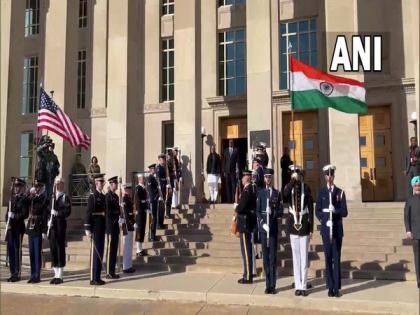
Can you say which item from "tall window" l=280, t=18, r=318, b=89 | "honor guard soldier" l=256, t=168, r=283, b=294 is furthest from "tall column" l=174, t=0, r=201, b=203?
"honor guard soldier" l=256, t=168, r=283, b=294

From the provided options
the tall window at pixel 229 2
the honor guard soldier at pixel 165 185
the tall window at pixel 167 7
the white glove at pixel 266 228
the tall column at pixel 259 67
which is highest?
the tall window at pixel 167 7

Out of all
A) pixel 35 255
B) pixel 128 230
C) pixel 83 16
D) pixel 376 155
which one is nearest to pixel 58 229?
pixel 35 255

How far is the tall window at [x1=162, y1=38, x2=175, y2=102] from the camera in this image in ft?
64.9

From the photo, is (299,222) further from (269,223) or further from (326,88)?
(326,88)

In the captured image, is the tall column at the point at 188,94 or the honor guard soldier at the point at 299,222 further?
the tall column at the point at 188,94

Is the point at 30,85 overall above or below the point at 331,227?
above

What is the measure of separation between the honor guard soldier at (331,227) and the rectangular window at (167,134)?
1190 centimetres

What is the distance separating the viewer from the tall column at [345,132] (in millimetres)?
14359

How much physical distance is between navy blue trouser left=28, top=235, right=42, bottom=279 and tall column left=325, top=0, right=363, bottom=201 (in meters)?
9.04

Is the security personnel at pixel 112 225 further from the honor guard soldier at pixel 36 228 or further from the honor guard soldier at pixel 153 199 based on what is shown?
the honor guard soldier at pixel 153 199

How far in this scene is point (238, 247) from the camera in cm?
1069

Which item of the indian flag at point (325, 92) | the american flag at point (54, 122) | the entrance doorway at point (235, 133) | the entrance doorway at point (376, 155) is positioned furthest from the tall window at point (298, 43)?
the american flag at point (54, 122)

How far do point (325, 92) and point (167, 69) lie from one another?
11.0 m

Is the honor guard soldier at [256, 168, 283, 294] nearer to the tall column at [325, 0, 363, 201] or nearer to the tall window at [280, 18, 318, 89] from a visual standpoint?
the tall column at [325, 0, 363, 201]
